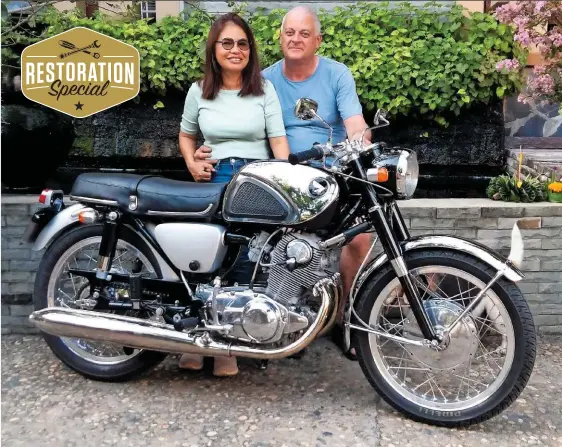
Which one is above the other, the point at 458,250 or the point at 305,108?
the point at 305,108

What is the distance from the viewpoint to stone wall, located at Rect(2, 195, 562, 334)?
3.46 meters

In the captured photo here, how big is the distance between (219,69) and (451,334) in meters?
1.55

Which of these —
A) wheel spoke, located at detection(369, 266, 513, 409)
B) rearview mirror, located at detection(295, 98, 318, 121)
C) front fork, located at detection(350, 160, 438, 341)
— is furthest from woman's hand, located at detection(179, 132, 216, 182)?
wheel spoke, located at detection(369, 266, 513, 409)

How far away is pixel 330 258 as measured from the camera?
279 cm

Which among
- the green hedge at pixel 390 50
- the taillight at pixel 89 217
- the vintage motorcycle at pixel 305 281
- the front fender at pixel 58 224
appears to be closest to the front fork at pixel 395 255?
the vintage motorcycle at pixel 305 281

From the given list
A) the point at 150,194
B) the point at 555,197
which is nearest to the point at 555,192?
the point at 555,197

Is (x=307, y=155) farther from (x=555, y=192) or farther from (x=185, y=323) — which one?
(x=555, y=192)

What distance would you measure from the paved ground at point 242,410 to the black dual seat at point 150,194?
0.82 metres

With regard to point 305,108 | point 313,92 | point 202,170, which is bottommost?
point 202,170

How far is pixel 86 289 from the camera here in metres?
3.10

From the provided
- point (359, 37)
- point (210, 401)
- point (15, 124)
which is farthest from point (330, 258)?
point (359, 37)

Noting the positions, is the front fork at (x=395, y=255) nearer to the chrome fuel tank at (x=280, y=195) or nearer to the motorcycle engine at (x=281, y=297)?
the chrome fuel tank at (x=280, y=195)

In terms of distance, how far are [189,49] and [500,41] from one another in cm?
216

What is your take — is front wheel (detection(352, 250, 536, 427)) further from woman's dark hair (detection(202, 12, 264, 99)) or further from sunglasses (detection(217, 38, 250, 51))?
sunglasses (detection(217, 38, 250, 51))
